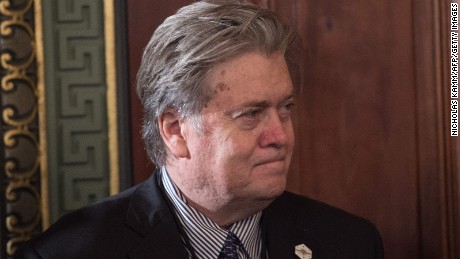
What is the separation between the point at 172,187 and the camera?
1.82 meters

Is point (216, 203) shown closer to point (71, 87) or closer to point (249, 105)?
point (249, 105)

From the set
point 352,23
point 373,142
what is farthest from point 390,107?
point 352,23

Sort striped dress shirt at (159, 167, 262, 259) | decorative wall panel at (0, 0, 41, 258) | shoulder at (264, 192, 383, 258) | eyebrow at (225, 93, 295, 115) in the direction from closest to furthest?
eyebrow at (225, 93, 295, 115) < striped dress shirt at (159, 167, 262, 259) < shoulder at (264, 192, 383, 258) < decorative wall panel at (0, 0, 41, 258)

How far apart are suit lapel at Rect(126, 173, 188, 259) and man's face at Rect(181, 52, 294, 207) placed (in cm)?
15

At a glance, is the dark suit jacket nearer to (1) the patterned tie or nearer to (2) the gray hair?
(1) the patterned tie

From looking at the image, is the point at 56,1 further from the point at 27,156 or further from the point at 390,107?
the point at 390,107

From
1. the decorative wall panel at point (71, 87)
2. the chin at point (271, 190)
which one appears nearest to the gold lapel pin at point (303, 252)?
the chin at point (271, 190)

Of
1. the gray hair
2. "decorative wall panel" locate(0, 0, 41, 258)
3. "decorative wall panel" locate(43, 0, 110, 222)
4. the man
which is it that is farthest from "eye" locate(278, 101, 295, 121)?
"decorative wall panel" locate(0, 0, 41, 258)

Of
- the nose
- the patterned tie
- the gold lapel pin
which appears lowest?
the gold lapel pin

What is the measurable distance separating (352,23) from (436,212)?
1.72ft

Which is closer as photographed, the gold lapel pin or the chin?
the chin

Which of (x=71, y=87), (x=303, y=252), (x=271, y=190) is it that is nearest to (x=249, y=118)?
(x=271, y=190)

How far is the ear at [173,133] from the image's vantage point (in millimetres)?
1732

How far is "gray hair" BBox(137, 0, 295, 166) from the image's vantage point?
168cm
